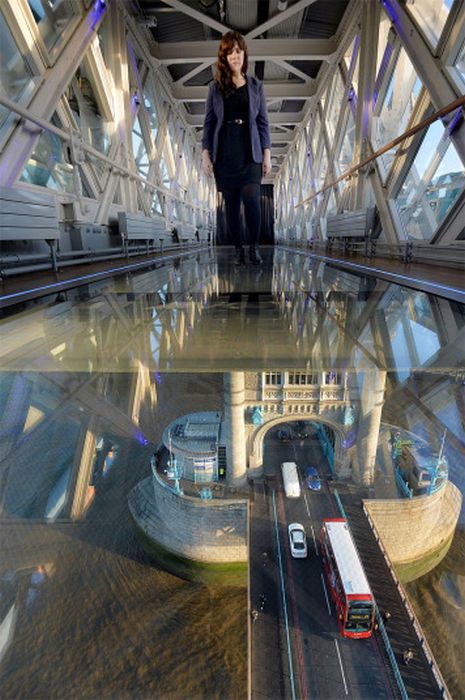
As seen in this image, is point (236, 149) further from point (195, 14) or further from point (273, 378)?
point (195, 14)

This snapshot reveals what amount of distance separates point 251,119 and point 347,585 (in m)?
3.38

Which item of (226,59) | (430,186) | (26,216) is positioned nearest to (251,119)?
(226,59)

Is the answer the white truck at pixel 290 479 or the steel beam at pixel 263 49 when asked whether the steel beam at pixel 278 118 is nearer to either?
the steel beam at pixel 263 49

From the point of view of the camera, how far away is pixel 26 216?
303 cm

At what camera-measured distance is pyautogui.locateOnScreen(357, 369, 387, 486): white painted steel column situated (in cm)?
61

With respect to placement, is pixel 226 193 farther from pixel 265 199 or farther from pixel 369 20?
pixel 265 199

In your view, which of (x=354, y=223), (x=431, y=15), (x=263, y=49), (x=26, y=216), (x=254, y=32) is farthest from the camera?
(x=263, y=49)

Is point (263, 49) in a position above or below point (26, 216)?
above

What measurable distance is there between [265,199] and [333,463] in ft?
86.3

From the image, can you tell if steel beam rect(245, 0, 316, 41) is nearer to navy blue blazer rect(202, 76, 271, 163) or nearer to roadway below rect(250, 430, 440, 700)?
navy blue blazer rect(202, 76, 271, 163)

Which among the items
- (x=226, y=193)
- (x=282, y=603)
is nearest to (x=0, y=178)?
(x=226, y=193)

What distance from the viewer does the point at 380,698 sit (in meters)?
0.40

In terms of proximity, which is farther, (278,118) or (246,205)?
(278,118)

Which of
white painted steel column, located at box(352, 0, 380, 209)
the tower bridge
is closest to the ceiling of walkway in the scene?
white painted steel column, located at box(352, 0, 380, 209)
